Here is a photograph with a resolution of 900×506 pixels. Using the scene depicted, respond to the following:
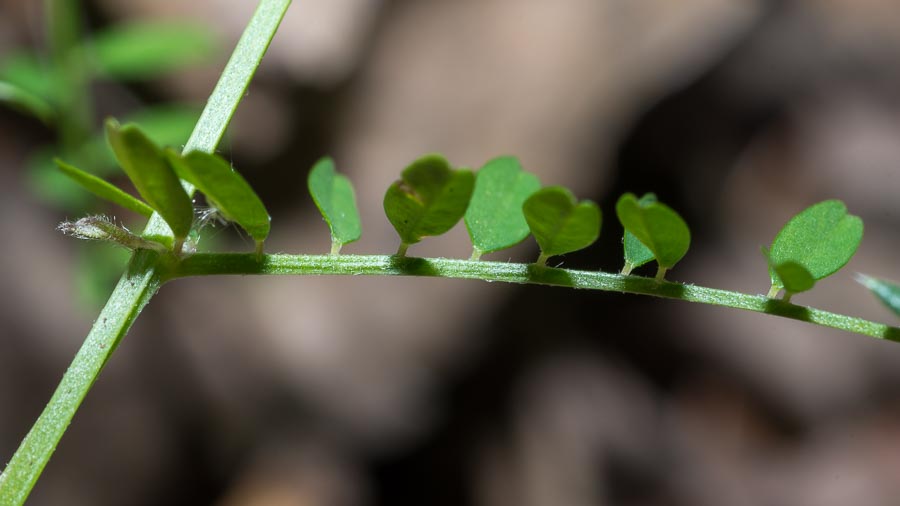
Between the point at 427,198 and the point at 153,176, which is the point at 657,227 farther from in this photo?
the point at 153,176

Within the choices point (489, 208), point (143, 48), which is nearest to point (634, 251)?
point (489, 208)

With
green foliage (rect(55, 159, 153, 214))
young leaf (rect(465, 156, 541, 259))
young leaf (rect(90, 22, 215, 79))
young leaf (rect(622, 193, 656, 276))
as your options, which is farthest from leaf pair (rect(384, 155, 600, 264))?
young leaf (rect(90, 22, 215, 79))

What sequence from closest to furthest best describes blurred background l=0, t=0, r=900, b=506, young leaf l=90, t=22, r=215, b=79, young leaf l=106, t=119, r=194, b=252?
young leaf l=106, t=119, r=194, b=252 → young leaf l=90, t=22, r=215, b=79 → blurred background l=0, t=0, r=900, b=506

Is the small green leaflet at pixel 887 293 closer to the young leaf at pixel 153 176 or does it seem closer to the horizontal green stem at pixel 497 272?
Answer: the horizontal green stem at pixel 497 272

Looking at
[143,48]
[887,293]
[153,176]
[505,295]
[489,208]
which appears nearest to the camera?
[153,176]

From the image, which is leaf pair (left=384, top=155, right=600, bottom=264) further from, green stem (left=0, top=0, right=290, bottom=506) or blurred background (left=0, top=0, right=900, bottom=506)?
blurred background (left=0, top=0, right=900, bottom=506)

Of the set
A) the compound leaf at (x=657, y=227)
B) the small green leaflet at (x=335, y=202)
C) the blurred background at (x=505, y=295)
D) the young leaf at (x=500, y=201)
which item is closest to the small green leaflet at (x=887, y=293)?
the compound leaf at (x=657, y=227)

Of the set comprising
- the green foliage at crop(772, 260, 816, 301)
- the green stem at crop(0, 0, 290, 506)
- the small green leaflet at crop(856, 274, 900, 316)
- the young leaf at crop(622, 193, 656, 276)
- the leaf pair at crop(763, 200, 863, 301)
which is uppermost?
the leaf pair at crop(763, 200, 863, 301)
